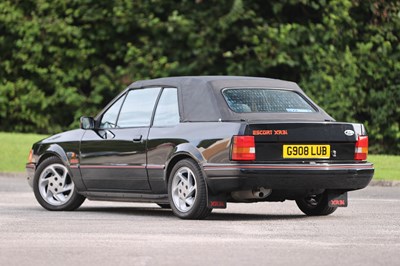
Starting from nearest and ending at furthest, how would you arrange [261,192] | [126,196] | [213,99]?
[261,192]
[213,99]
[126,196]

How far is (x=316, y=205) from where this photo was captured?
46.5ft

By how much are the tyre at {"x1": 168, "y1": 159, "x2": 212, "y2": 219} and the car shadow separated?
0.27 m

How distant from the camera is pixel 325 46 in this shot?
32.6 metres

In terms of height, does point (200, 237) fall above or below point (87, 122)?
below

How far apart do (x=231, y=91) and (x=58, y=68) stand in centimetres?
2124

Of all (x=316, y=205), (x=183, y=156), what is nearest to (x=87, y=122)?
(x=183, y=156)

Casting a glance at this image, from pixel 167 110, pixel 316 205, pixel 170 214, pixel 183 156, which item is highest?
pixel 167 110

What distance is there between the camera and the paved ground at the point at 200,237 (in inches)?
373

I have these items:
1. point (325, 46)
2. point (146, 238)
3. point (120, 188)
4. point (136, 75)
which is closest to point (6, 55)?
point (136, 75)

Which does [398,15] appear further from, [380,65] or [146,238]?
[146,238]

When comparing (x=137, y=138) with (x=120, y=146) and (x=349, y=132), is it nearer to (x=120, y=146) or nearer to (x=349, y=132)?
(x=120, y=146)

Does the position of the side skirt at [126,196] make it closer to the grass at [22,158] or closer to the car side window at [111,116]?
the car side window at [111,116]

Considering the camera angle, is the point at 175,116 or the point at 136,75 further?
the point at 136,75

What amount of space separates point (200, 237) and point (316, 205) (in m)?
3.27
